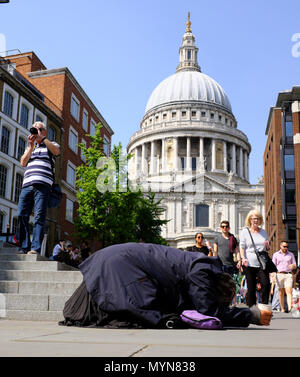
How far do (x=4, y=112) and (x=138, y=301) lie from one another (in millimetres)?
27209

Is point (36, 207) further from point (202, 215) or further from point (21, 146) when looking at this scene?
point (202, 215)

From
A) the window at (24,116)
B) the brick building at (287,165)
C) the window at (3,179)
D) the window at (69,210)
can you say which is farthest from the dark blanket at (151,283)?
the brick building at (287,165)

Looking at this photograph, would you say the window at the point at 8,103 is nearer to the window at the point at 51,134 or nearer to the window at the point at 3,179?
the window at the point at 3,179

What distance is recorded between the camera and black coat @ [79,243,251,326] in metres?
4.82

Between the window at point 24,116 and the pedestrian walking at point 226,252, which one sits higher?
the window at point 24,116

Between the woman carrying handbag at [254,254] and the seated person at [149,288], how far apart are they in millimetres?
3477

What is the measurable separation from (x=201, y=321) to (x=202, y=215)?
69935 mm

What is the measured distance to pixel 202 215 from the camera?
244ft

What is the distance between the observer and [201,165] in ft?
262

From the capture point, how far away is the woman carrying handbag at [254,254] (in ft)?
28.6

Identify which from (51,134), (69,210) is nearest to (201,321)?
(51,134)

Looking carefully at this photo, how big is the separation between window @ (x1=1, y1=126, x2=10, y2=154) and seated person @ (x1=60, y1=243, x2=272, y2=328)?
2615cm

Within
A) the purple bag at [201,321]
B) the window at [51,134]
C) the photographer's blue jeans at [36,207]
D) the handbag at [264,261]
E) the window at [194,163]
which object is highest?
the window at [194,163]
